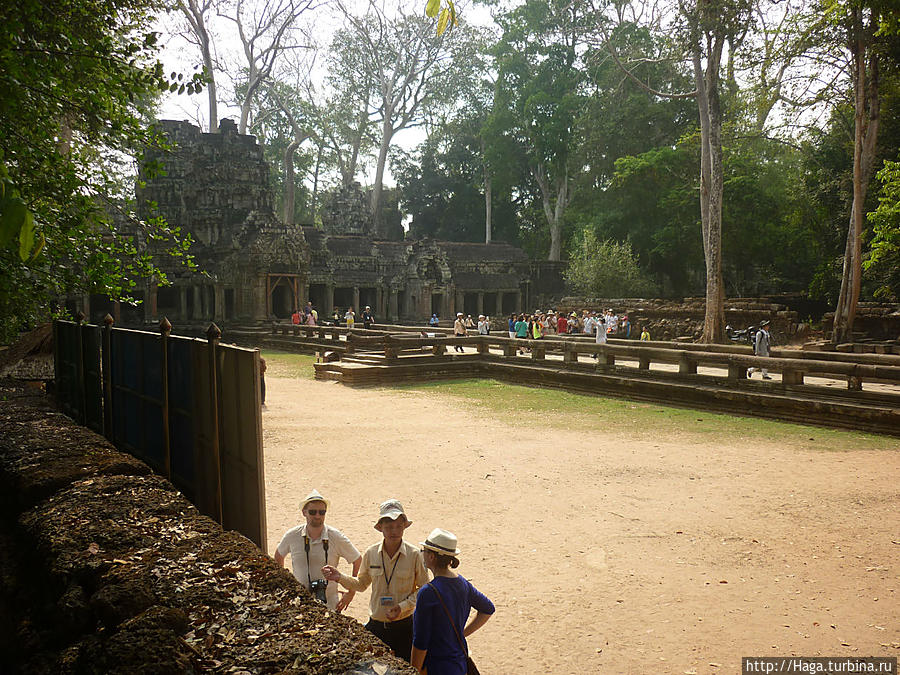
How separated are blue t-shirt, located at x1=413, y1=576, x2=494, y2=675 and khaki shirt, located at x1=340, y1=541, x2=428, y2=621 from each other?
413 mm

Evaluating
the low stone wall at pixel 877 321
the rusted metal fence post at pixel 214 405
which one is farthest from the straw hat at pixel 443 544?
the low stone wall at pixel 877 321

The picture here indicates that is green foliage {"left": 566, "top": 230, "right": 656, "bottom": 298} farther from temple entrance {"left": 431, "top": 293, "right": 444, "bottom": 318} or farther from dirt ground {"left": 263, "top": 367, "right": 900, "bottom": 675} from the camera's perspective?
dirt ground {"left": 263, "top": 367, "right": 900, "bottom": 675}

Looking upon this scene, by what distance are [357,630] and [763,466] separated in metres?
7.94

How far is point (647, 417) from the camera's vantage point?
12.7 m

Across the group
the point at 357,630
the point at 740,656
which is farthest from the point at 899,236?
the point at 357,630

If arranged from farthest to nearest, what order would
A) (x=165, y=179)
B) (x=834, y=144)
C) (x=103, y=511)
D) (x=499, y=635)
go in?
→ (x=165, y=179) < (x=834, y=144) < (x=499, y=635) < (x=103, y=511)

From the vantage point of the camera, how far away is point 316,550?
383 centimetres

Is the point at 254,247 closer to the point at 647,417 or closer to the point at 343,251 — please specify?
the point at 343,251

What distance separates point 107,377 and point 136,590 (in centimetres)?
407

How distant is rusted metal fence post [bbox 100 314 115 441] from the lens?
19.5 feet

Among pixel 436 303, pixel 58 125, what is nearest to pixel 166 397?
pixel 58 125

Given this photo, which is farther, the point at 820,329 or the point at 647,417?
the point at 820,329

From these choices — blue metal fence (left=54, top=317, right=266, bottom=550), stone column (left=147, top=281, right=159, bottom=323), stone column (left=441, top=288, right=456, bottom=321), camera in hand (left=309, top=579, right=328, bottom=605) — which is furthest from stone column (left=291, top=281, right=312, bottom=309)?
camera in hand (left=309, top=579, right=328, bottom=605)

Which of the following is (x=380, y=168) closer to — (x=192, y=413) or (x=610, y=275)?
(x=610, y=275)
